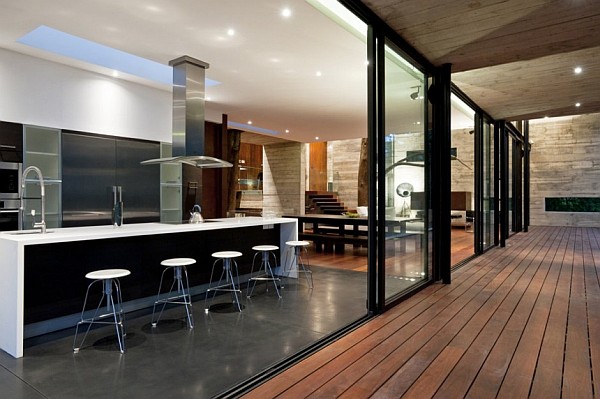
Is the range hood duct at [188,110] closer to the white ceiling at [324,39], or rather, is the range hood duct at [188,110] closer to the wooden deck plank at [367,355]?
the white ceiling at [324,39]

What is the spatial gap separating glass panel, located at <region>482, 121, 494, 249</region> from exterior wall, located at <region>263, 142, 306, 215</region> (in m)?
6.38

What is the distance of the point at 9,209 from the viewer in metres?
4.47

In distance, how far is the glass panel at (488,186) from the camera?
7.76m

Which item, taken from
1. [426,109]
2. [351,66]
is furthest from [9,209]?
[426,109]

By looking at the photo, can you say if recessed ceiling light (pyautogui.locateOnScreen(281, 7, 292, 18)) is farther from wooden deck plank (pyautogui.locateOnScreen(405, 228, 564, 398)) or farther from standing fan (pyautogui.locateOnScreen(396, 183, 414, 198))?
wooden deck plank (pyautogui.locateOnScreen(405, 228, 564, 398))

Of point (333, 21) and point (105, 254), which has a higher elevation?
point (333, 21)

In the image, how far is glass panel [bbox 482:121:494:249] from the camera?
25.5 feet

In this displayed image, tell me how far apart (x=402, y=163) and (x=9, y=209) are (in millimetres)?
4627

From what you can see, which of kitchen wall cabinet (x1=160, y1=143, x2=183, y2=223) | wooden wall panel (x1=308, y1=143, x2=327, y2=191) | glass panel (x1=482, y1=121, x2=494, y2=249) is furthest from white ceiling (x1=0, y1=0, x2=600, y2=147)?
wooden wall panel (x1=308, y1=143, x2=327, y2=191)

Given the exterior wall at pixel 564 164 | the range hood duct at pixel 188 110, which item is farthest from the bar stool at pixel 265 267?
the exterior wall at pixel 564 164

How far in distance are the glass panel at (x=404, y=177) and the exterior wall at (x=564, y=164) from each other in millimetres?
12097

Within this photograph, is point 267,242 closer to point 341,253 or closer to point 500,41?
point 341,253

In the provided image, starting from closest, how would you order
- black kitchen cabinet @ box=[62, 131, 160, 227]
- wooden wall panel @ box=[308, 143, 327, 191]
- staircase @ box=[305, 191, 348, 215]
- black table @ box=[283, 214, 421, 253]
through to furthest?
black kitchen cabinet @ box=[62, 131, 160, 227] → black table @ box=[283, 214, 421, 253] → staircase @ box=[305, 191, 348, 215] → wooden wall panel @ box=[308, 143, 327, 191]

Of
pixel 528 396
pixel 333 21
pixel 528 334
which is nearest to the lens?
pixel 528 396
